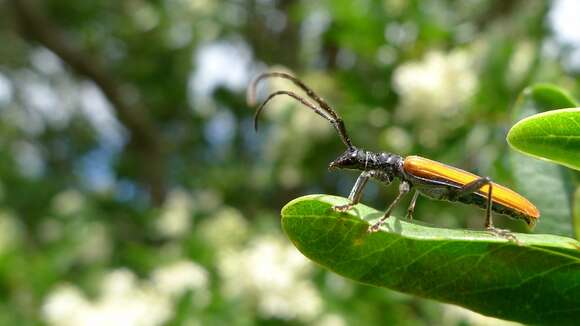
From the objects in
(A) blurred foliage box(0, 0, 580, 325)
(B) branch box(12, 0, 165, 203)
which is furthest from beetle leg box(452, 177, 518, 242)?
(B) branch box(12, 0, 165, 203)

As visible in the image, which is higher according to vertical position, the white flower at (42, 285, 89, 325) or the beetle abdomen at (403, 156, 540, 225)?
the white flower at (42, 285, 89, 325)

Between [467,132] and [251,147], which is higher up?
[251,147]

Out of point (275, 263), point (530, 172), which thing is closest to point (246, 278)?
point (275, 263)

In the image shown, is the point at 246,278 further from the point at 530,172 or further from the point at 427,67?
the point at 530,172

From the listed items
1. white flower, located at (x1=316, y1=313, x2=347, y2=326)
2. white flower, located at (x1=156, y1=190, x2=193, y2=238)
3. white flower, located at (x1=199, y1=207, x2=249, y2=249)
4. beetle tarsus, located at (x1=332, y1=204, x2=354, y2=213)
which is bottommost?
beetle tarsus, located at (x1=332, y1=204, x2=354, y2=213)

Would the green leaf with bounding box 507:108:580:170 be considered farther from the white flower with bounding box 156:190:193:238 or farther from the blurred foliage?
the white flower with bounding box 156:190:193:238

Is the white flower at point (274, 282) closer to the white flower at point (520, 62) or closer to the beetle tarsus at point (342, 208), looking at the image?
the white flower at point (520, 62)

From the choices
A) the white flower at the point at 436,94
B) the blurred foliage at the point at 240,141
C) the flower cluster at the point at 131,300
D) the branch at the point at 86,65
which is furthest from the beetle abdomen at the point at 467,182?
the branch at the point at 86,65
